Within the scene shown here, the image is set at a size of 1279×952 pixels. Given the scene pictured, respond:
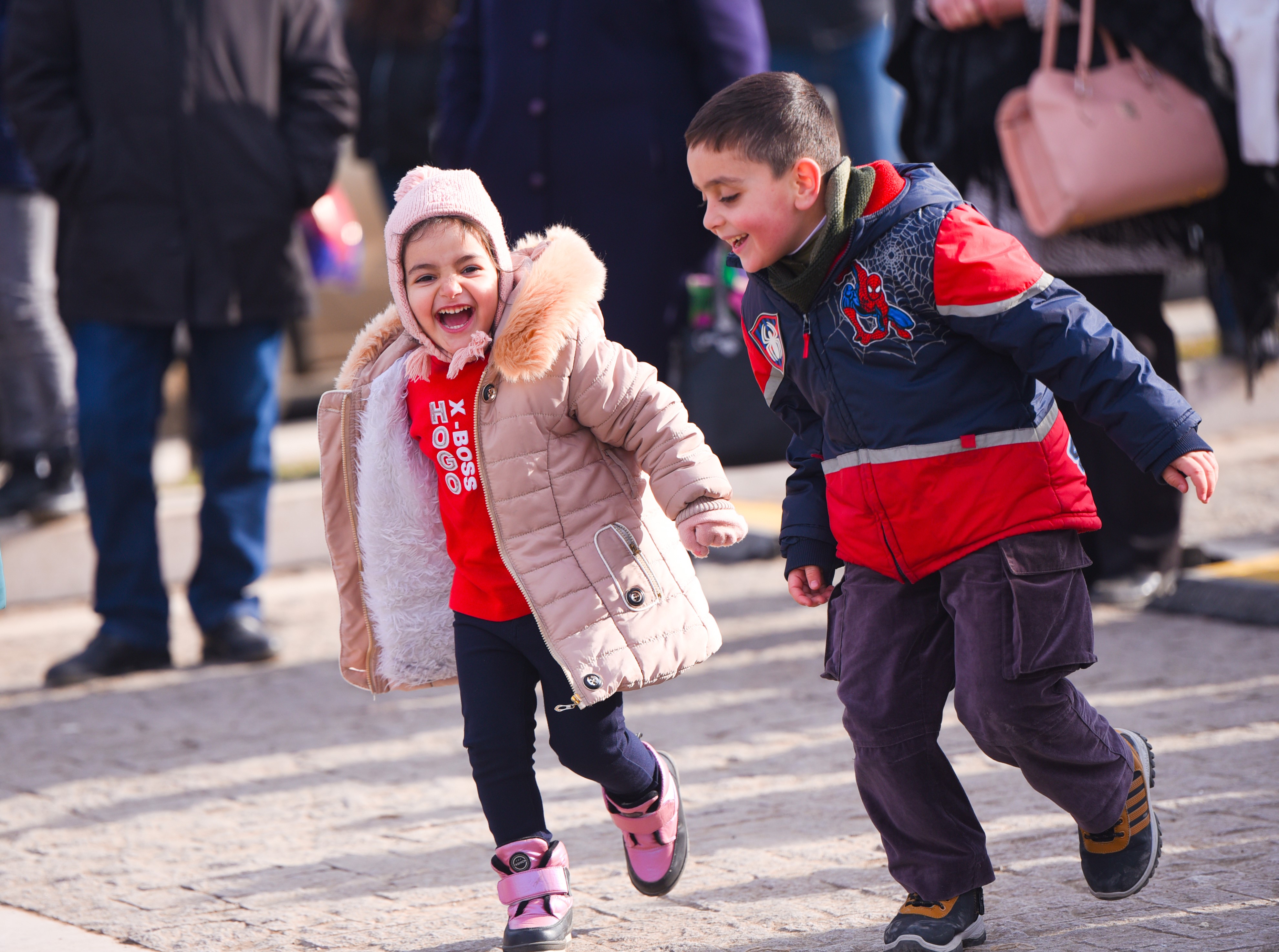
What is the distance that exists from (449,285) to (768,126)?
67cm

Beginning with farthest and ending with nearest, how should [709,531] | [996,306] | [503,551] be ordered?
[503,551]
[709,531]
[996,306]

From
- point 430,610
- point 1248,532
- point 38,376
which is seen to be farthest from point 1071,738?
point 38,376

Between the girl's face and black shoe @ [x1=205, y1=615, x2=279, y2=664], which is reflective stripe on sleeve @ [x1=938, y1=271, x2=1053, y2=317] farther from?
black shoe @ [x1=205, y1=615, x2=279, y2=664]

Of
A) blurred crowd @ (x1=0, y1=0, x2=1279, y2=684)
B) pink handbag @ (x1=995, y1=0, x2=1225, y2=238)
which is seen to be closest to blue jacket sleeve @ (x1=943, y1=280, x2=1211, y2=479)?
pink handbag @ (x1=995, y1=0, x2=1225, y2=238)

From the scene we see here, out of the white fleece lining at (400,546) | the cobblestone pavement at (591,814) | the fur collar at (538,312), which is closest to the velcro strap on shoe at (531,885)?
the cobblestone pavement at (591,814)

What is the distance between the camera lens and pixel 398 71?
23.6ft

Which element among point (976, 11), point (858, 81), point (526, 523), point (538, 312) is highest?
point (976, 11)

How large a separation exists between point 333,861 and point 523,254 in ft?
4.22

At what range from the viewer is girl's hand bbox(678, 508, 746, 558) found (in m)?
3.04

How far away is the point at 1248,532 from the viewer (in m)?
6.38

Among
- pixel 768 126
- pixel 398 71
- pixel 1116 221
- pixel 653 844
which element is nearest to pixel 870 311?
pixel 768 126

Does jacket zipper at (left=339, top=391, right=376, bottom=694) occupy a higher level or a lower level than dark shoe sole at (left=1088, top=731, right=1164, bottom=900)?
higher

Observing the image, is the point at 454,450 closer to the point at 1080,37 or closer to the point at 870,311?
the point at 870,311

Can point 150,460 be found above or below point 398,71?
below
